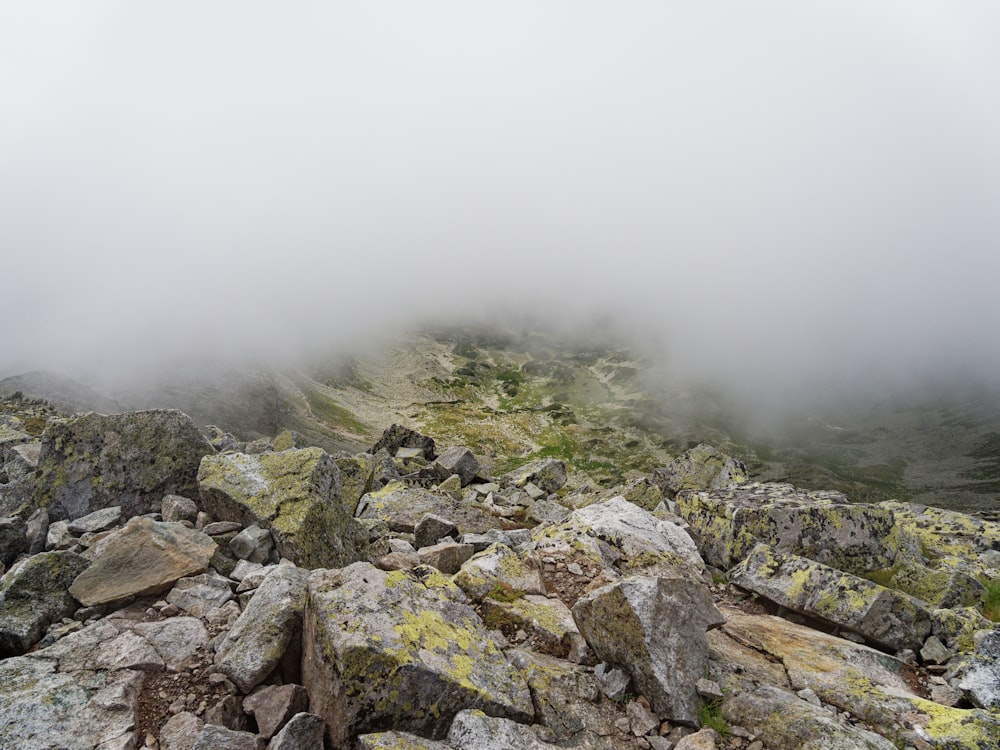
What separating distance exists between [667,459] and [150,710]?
172 metres

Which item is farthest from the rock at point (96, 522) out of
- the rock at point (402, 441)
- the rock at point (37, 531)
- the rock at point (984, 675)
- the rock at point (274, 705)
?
the rock at point (402, 441)

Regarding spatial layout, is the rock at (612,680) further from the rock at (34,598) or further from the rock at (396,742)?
the rock at (34,598)

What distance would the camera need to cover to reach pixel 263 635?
7156 millimetres

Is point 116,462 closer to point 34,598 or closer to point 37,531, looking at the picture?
point 37,531

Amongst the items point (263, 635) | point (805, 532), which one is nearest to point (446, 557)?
point (263, 635)

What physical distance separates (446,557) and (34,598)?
7.63 m

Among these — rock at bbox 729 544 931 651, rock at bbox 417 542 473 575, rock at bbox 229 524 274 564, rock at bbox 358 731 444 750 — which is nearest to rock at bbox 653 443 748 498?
rock at bbox 729 544 931 651

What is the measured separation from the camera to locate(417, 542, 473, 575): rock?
12.0 metres

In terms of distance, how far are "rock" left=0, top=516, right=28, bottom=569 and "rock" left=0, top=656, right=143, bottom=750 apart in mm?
5141

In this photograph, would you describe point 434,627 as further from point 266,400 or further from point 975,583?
point 266,400

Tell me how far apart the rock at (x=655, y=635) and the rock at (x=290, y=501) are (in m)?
6.47

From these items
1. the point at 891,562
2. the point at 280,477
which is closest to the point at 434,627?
the point at 280,477

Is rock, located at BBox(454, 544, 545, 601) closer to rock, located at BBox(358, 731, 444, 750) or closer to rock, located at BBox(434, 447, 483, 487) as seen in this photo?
rock, located at BBox(358, 731, 444, 750)

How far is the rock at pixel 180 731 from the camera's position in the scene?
5777 millimetres
